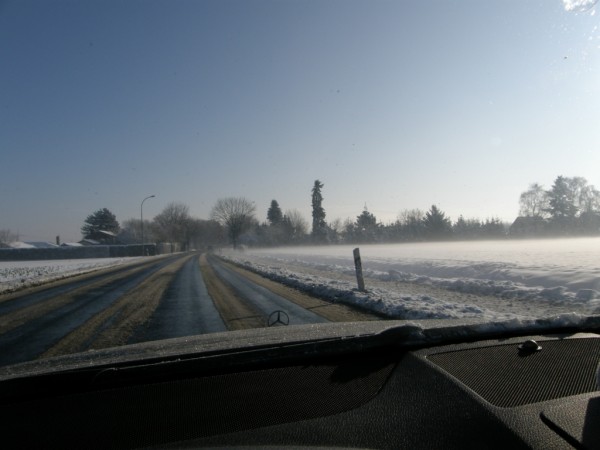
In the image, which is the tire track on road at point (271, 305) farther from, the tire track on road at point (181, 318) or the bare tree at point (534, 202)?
the bare tree at point (534, 202)

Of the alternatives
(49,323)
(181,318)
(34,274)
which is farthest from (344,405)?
(34,274)

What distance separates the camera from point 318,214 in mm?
108312

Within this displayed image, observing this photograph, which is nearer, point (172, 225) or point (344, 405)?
point (344, 405)

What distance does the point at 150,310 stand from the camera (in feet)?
36.1

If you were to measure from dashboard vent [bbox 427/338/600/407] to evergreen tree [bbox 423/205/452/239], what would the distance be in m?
88.6

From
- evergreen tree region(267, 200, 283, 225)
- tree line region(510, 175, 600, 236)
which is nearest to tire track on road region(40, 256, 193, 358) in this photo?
tree line region(510, 175, 600, 236)

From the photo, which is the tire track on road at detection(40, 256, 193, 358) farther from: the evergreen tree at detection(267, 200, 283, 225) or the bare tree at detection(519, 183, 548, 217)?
the evergreen tree at detection(267, 200, 283, 225)

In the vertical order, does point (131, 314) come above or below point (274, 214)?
below

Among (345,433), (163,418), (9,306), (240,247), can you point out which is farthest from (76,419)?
(240,247)

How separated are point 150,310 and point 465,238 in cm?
8194

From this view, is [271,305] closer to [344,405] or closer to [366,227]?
[344,405]

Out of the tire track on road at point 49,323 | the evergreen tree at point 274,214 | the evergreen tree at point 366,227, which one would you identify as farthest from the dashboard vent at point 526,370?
the evergreen tree at point 274,214

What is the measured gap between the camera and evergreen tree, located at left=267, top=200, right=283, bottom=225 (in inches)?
5085

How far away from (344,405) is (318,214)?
10642cm
